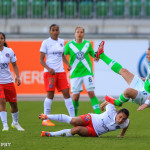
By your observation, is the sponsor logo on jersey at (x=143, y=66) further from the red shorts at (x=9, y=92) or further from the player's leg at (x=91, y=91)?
the red shorts at (x=9, y=92)

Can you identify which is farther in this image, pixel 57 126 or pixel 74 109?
pixel 74 109

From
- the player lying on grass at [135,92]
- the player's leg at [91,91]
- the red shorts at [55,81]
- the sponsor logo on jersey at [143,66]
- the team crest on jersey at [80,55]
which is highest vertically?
the team crest on jersey at [80,55]

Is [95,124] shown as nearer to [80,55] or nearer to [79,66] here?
[79,66]

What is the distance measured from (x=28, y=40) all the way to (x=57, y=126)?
8595 mm

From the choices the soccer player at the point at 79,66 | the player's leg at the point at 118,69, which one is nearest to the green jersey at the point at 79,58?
the soccer player at the point at 79,66

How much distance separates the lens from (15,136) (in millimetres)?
7785

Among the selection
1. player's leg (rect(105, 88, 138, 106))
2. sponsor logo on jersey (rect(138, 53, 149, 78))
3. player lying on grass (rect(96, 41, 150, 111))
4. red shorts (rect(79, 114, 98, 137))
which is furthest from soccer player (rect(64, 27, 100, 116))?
sponsor logo on jersey (rect(138, 53, 149, 78))

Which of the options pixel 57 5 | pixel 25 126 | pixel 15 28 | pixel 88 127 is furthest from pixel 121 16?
pixel 88 127

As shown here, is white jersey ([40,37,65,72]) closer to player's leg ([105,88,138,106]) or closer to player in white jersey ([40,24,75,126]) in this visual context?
player in white jersey ([40,24,75,126])

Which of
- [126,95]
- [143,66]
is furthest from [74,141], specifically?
[143,66]

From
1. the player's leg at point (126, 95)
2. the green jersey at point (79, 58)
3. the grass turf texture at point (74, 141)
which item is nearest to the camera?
the grass turf texture at point (74, 141)

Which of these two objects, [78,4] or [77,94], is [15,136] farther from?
[78,4]

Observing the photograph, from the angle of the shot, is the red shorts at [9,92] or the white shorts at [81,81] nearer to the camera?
the red shorts at [9,92]

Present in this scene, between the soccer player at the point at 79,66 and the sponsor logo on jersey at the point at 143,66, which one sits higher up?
the soccer player at the point at 79,66
